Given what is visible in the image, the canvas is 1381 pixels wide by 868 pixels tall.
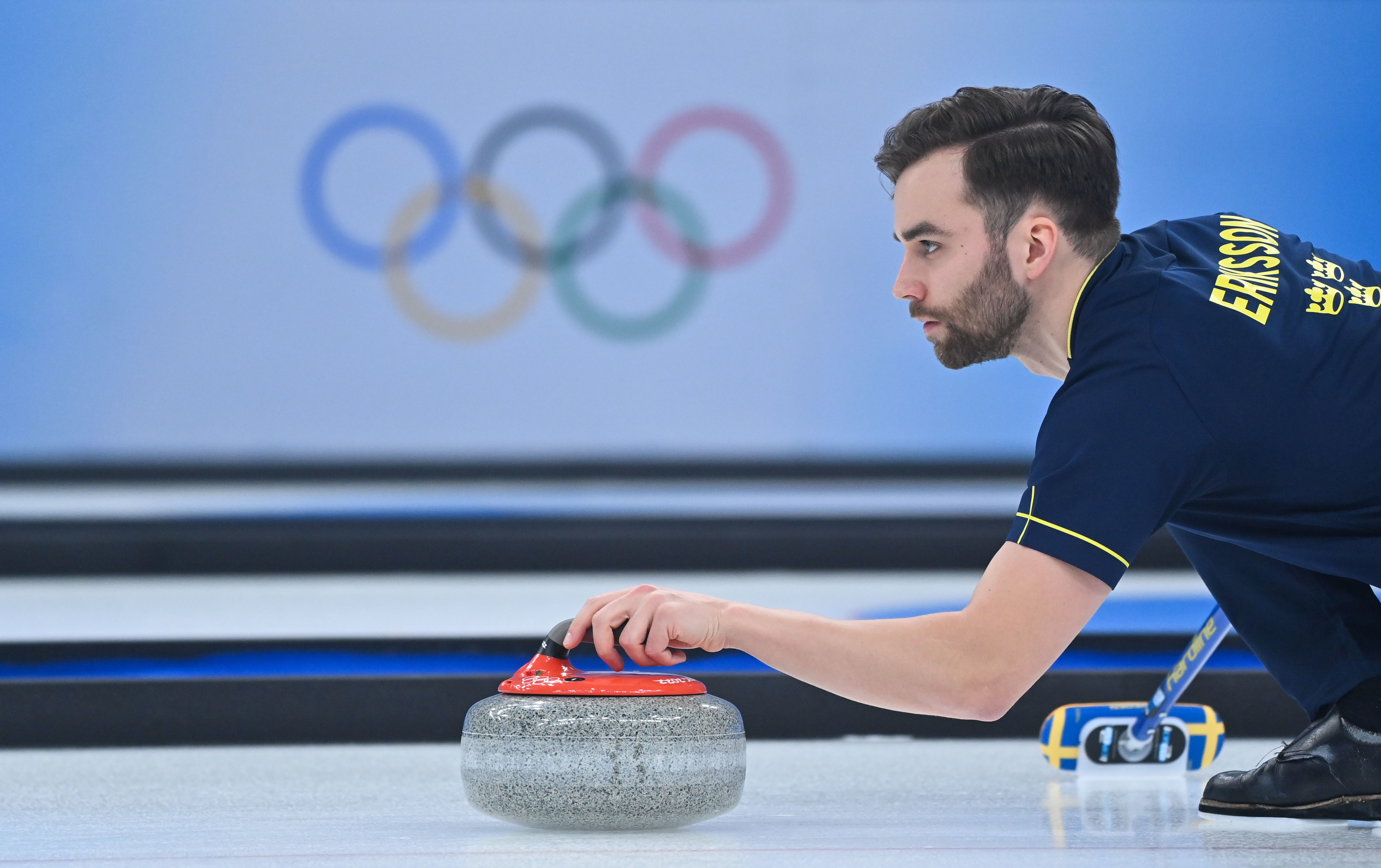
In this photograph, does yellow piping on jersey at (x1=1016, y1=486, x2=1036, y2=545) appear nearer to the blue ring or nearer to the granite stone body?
the granite stone body

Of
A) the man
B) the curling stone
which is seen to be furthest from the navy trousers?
the curling stone

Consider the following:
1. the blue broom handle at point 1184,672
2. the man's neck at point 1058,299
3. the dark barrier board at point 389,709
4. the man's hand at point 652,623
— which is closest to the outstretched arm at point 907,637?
the man's hand at point 652,623

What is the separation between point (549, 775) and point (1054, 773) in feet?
3.18

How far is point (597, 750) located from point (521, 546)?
80.2 inches

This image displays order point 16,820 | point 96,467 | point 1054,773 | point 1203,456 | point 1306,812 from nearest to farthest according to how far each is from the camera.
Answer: point 1203,456 → point 1306,812 → point 16,820 → point 1054,773 → point 96,467

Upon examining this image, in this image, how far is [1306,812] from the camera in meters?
1.34

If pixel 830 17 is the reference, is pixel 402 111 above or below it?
below

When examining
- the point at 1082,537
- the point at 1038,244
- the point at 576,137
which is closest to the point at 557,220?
the point at 576,137

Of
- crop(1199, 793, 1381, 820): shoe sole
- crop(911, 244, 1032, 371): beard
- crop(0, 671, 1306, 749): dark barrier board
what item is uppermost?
crop(911, 244, 1032, 371): beard

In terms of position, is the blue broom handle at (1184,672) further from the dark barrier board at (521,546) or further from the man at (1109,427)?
the dark barrier board at (521,546)

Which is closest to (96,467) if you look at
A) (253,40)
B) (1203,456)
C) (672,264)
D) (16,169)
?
(16,169)

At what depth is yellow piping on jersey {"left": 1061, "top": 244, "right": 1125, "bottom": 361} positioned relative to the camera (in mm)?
1256

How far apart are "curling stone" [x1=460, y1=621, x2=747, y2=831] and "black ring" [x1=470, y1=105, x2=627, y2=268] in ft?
8.26

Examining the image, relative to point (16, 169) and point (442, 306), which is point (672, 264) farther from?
point (16, 169)
